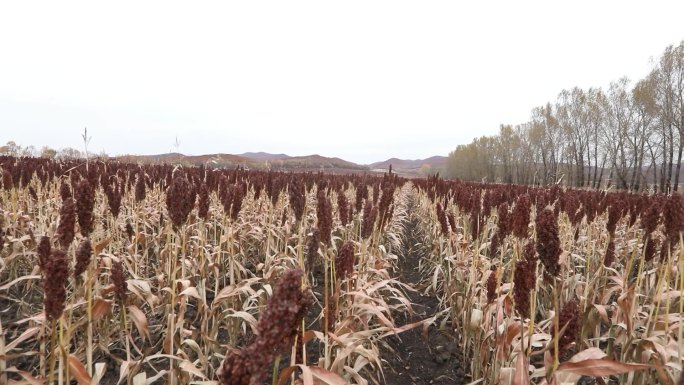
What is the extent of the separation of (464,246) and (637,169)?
6448 cm

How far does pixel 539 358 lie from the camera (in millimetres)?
3277

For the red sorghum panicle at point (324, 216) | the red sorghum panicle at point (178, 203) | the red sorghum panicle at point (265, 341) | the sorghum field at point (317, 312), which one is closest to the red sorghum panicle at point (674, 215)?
the sorghum field at point (317, 312)

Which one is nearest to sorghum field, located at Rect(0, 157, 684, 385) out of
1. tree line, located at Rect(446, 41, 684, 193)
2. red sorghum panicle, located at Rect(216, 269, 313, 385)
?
red sorghum panicle, located at Rect(216, 269, 313, 385)

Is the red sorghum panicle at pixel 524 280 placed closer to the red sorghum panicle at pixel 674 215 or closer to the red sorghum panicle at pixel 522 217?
the red sorghum panicle at pixel 522 217

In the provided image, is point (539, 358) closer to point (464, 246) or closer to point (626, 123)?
point (464, 246)

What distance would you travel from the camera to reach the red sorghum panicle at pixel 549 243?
1590 mm

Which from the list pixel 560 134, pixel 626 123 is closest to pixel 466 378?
pixel 626 123

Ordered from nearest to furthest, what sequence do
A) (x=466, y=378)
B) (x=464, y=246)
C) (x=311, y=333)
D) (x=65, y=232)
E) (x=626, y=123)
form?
(x=65, y=232) → (x=311, y=333) → (x=466, y=378) → (x=464, y=246) → (x=626, y=123)

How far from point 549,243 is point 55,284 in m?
1.99

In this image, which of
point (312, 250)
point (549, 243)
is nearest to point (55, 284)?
point (312, 250)

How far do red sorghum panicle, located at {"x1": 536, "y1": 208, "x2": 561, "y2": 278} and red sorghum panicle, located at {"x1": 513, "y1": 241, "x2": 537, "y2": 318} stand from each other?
46 mm

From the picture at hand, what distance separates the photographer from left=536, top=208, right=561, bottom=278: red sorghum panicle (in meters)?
1.59

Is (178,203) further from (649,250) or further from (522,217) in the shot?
(649,250)

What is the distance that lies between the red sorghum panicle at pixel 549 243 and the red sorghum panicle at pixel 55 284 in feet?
6.27
